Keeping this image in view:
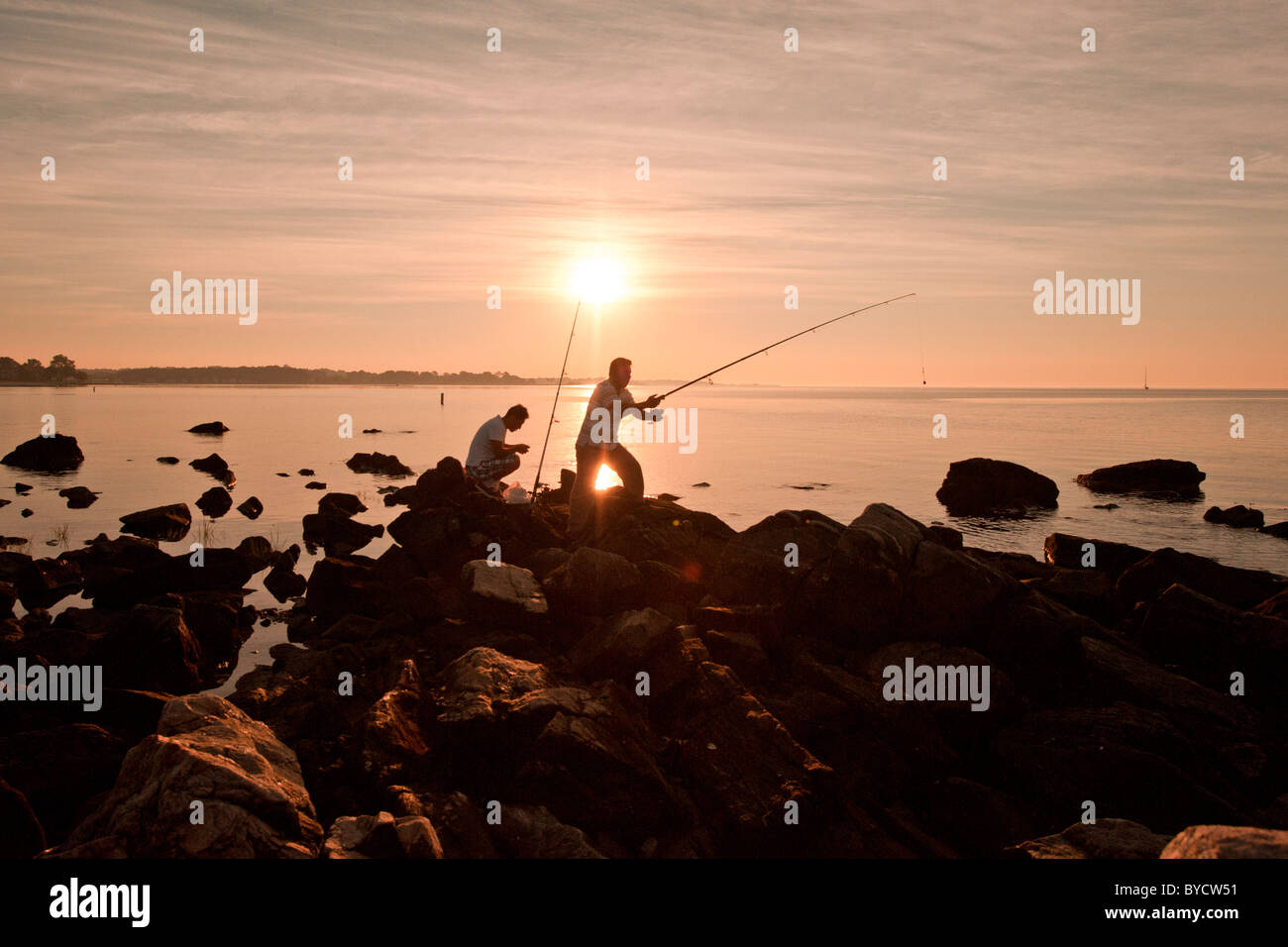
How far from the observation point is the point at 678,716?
799 cm

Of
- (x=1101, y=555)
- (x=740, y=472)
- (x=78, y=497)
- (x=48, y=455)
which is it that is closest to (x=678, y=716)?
(x=1101, y=555)

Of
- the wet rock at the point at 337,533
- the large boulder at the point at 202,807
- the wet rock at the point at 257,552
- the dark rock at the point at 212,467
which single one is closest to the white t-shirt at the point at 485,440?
the wet rock at the point at 337,533

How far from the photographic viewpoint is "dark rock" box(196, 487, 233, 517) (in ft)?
87.5

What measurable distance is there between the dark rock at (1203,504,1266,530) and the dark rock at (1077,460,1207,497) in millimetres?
7597

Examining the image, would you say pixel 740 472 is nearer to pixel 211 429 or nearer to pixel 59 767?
pixel 59 767

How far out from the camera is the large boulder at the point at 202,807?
5.12 m

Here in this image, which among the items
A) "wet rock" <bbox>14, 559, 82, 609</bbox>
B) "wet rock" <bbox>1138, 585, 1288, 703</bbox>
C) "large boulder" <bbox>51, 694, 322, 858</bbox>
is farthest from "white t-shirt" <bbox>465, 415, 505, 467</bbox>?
"wet rock" <bbox>1138, 585, 1288, 703</bbox>

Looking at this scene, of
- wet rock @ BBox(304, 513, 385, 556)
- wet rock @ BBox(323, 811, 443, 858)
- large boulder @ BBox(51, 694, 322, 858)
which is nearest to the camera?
large boulder @ BBox(51, 694, 322, 858)

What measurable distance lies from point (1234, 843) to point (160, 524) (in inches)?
959

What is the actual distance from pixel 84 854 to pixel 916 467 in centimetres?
4531

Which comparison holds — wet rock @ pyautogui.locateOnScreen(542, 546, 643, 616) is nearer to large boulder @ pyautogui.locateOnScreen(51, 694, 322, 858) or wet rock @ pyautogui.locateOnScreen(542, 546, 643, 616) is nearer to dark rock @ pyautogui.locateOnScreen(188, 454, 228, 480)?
large boulder @ pyautogui.locateOnScreen(51, 694, 322, 858)

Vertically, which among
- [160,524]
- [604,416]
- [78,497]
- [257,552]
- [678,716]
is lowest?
[678,716]

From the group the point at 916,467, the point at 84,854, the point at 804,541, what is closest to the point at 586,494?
the point at 804,541
